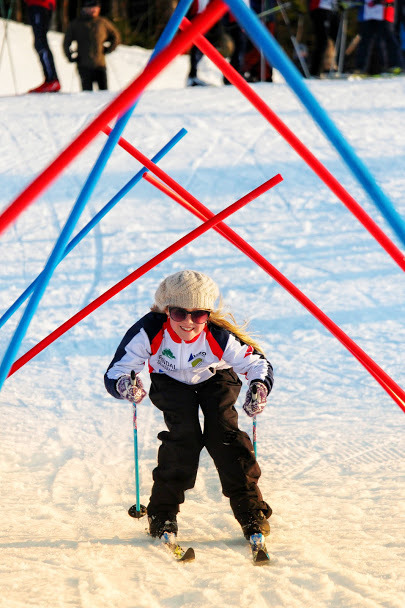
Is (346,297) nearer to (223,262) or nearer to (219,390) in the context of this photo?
(223,262)

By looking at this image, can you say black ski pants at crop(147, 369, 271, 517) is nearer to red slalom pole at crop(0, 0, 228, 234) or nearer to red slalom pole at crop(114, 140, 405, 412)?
red slalom pole at crop(114, 140, 405, 412)

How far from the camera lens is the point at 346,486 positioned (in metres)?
4.21

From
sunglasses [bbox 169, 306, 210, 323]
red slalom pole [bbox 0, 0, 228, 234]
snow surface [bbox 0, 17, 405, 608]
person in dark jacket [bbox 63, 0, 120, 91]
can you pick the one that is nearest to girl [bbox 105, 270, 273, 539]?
sunglasses [bbox 169, 306, 210, 323]

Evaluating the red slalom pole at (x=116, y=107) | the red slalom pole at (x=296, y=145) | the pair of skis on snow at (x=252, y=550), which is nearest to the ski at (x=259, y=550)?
the pair of skis on snow at (x=252, y=550)

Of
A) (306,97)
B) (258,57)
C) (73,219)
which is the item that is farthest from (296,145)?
(258,57)

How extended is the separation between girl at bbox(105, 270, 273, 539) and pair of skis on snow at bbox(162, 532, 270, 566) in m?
0.06

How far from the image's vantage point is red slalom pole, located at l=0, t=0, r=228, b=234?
211cm

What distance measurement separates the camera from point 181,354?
351 centimetres

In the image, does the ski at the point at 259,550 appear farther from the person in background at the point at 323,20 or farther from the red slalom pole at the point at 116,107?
the person in background at the point at 323,20

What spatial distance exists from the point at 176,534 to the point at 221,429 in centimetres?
50

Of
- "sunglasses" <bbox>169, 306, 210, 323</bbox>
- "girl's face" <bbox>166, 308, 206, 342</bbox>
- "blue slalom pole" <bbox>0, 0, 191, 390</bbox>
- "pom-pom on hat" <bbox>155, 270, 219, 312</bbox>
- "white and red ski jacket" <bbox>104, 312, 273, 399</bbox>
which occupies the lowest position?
"white and red ski jacket" <bbox>104, 312, 273, 399</bbox>

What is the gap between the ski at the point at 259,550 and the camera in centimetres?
330

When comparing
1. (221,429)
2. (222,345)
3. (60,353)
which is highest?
(222,345)

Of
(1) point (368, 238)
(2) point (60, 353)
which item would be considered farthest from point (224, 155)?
(2) point (60, 353)
